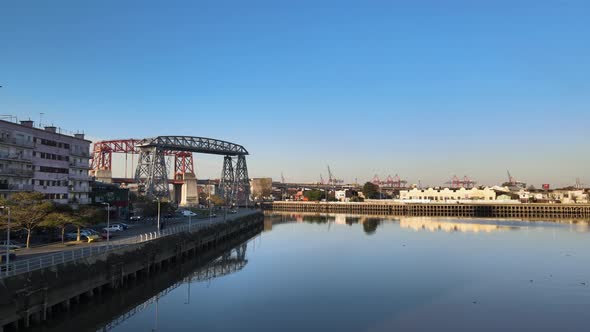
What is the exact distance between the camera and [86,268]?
24438mm

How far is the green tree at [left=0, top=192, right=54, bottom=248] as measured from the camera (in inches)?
1192

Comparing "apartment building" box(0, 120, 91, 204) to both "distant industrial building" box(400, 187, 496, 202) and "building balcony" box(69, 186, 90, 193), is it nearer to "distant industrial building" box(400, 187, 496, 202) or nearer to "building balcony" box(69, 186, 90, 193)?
"building balcony" box(69, 186, 90, 193)

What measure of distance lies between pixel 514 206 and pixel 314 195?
72.4 meters

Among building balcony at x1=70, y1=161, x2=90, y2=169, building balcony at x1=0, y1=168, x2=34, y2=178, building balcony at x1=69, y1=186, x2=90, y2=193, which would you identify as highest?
building balcony at x1=70, y1=161, x2=90, y2=169

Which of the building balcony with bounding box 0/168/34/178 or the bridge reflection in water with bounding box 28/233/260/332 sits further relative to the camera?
the building balcony with bounding box 0/168/34/178

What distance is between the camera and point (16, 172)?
42.2 metres

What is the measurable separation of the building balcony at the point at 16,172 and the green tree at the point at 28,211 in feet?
32.1

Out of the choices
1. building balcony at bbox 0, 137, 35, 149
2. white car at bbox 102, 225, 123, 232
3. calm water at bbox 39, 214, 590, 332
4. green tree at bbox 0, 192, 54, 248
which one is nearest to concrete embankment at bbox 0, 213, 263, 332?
calm water at bbox 39, 214, 590, 332

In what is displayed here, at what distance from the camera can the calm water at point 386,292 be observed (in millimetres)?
22219

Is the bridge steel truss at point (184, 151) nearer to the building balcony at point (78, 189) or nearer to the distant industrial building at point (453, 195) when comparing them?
the building balcony at point (78, 189)

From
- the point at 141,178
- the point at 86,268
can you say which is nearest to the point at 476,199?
the point at 141,178

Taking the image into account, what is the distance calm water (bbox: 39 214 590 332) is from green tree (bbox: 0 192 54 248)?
10397 millimetres

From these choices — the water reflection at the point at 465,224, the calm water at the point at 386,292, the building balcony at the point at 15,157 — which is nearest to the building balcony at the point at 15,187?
the building balcony at the point at 15,157

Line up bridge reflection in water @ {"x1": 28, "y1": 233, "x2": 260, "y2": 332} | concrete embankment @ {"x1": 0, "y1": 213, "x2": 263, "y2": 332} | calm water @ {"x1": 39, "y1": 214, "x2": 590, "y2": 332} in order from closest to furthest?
concrete embankment @ {"x1": 0, "y1": 213, "x2": 263, "y2": 332}, bridge reflection in water @ {"x1": 28, "y1": 233, "x2": 260, "y2": 332}, calm water @ {"x1": 39, "y1": 214, "x2": 590, "y2": 332}
